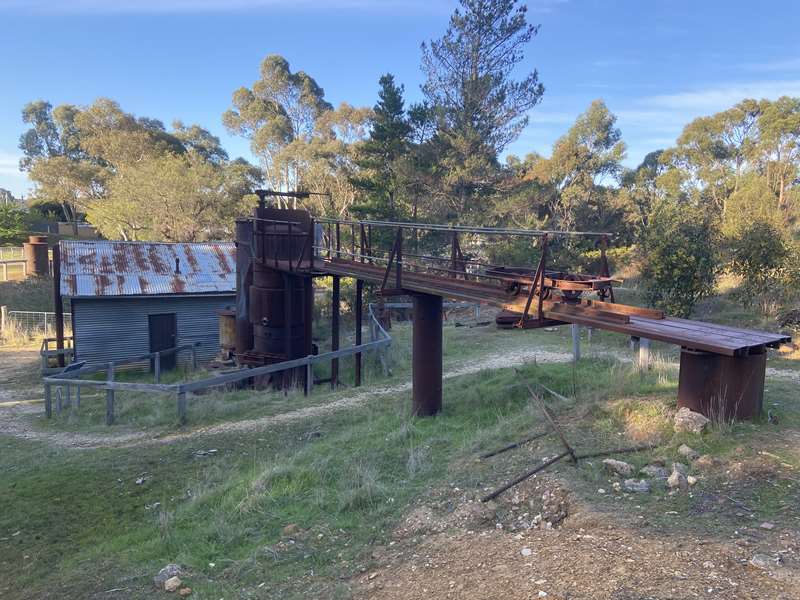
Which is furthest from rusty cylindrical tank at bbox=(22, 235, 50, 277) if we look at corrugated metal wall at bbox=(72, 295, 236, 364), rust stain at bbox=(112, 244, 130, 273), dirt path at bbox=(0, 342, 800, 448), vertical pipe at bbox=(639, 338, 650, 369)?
vertical pipe at bbox=(639, 338, 650, 369)

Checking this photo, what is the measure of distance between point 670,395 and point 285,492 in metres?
4.97

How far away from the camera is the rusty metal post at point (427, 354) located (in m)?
9.26

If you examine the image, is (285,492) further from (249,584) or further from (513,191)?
(513,191)

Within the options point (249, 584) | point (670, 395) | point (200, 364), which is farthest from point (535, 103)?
point (249, 584)

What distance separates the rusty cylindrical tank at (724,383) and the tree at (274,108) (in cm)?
4894

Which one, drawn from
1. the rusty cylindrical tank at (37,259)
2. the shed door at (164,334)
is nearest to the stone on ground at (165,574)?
the shed door at (164,334)

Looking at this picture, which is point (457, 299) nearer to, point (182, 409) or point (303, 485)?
point (303, 485)

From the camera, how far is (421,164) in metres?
27.8

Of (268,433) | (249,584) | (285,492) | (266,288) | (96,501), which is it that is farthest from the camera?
(266,288)

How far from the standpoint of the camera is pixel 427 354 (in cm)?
935

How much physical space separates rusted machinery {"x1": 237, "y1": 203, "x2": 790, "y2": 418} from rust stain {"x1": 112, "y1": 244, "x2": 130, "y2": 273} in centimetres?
665

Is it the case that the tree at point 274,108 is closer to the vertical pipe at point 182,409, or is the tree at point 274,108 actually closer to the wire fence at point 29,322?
the wire fence at point 29,322

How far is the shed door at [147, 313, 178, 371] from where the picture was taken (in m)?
19.0

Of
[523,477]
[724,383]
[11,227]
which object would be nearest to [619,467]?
[523,477]
